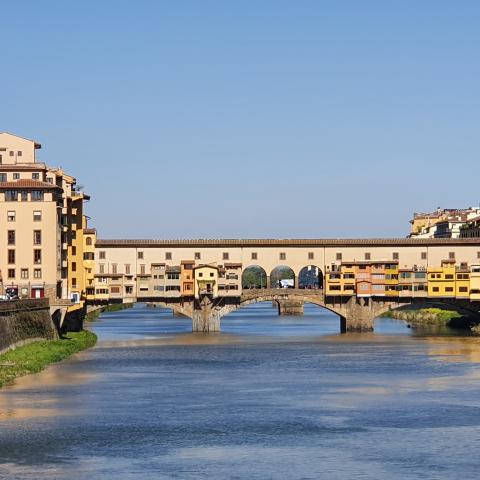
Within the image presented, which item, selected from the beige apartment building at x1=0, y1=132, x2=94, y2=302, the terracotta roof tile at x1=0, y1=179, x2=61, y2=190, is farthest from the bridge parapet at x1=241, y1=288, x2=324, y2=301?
the terracotta roof tile at x1=0, y1=179, x2=61, y2=190

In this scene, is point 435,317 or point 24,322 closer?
point 24,322

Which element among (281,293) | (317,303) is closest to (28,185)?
(281,293)

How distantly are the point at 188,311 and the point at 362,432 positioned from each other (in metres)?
71.9

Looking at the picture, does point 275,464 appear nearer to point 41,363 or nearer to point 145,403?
point 145,403

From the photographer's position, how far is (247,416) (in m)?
51.9

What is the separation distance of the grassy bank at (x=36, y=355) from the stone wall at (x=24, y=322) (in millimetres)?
619

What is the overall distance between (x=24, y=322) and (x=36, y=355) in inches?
257

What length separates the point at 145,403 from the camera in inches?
2202

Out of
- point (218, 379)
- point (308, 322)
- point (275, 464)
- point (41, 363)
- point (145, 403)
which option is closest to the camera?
point (275, 464)

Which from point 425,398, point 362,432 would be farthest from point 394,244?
point 362,432

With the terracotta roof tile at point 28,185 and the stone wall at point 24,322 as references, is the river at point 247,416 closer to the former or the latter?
the stone wall at point 24,322

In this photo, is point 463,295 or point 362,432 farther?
point 463,295

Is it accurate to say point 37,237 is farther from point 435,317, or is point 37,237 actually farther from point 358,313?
point 435,317

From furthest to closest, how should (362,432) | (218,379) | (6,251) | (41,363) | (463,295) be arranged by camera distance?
(463,295)
(6,251)
(41,363)
(218,379)
(362,432)
